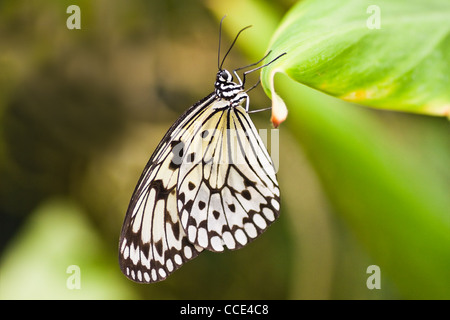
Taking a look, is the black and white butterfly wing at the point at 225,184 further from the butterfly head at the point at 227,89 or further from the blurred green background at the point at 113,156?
the blurred green background at the point at 113,156

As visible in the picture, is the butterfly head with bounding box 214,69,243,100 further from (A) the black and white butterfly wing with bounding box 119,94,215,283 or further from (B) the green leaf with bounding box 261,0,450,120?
(B) the green leaf with bounding box 261,0,450,120

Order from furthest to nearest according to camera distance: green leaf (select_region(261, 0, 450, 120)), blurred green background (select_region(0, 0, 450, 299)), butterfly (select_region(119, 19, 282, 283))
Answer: blurred green background (select_region(0, 0, 450, 299))
butterfly (select_region(119, 19, 282, 283))
green leaf (select_region(261, 0, 450, 120))

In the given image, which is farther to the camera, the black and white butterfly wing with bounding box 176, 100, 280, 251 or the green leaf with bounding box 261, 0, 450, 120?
the black and white butterfly wing with bounding box 176, 100, 280, 251

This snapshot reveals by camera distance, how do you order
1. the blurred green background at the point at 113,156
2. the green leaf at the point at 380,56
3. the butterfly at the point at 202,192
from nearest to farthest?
1. the green leaf at the point at 380,56
2. the butterfly at the point at 202,192
3. the blurred green background at the point at 113,156

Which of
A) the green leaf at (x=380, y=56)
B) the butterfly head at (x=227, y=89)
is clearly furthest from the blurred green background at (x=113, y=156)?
the green leaf at (x=380, y=56)

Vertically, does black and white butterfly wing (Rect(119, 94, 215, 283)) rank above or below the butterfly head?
below

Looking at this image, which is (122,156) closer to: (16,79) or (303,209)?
(16,79)

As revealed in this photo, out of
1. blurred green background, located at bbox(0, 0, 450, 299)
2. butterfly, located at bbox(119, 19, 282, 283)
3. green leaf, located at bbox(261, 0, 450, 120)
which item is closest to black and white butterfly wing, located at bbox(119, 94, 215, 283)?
butterfly, located at bbox(119, 19, 282, 283)

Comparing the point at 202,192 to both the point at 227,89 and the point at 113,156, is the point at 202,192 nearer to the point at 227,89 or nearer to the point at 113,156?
the point at 227,89
